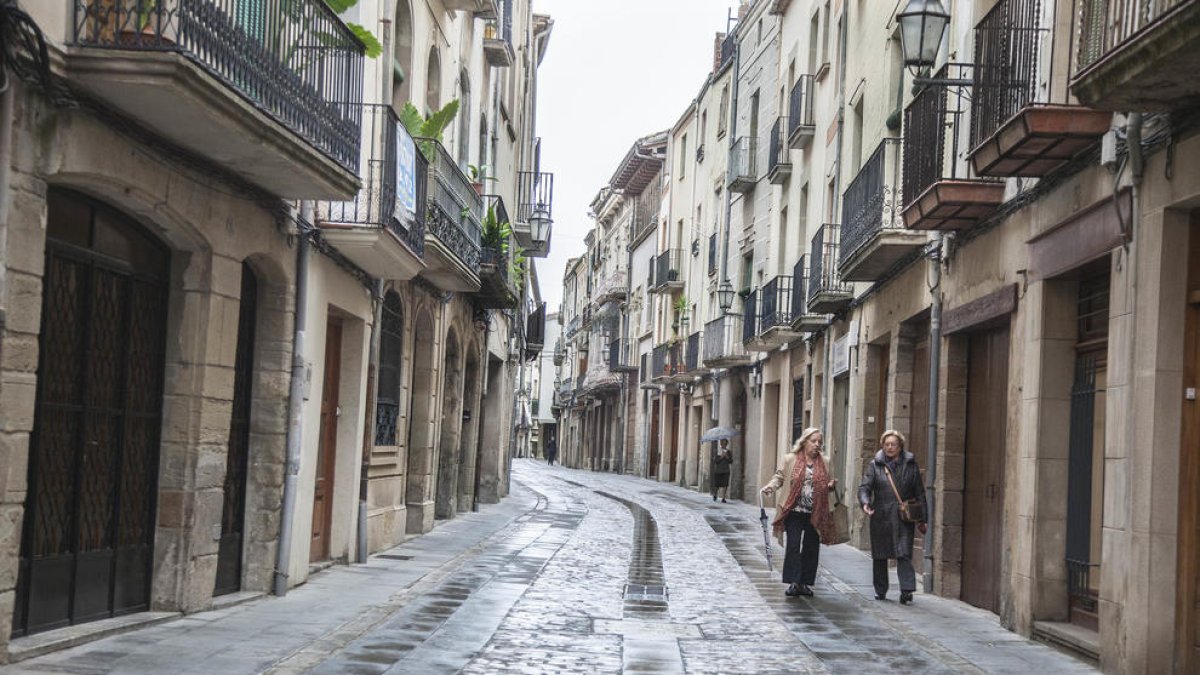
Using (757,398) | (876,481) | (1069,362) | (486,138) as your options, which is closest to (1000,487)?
Result: (876,481)

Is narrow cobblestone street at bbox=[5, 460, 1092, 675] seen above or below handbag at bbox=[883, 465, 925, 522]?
below

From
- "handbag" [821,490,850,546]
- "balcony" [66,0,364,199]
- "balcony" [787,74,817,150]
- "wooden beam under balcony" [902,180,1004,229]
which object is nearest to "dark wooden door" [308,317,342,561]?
"balcony" [66,0,364,199]

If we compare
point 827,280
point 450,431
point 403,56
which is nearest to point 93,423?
point 403,56

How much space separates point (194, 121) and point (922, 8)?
6.65 metres

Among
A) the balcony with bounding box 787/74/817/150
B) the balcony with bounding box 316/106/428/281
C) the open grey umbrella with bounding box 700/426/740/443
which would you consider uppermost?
the balcony with bounding box 787/74/817/150

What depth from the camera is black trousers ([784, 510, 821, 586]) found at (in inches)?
548

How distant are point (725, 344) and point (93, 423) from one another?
2811 cm

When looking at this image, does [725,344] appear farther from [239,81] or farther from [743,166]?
[239,81]

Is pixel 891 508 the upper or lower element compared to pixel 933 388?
lower

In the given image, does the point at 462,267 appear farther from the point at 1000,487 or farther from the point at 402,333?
the point at 1000,487

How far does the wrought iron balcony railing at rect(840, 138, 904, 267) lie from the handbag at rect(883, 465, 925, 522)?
4.01 m

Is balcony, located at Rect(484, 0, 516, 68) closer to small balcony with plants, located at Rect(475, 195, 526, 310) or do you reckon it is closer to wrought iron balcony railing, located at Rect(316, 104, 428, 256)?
small balcony with plants, located at Rect(475, 195, 526, 310)

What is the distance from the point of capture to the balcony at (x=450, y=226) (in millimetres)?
17062

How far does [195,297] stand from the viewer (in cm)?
1060
